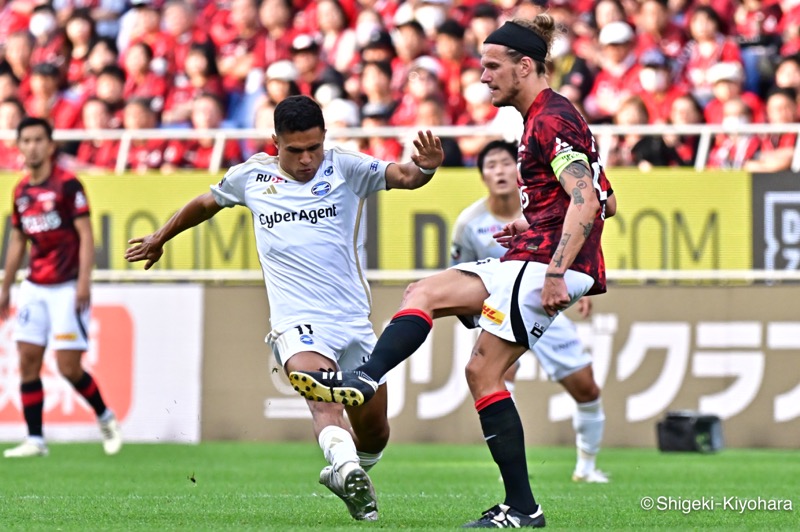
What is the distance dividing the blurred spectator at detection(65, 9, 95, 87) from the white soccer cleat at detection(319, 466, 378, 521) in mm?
12807

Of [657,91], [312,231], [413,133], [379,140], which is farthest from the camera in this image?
[379,140]

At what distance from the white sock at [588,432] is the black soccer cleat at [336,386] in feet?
15.5

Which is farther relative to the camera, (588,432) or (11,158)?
(11,158)

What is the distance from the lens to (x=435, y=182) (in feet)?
49.4

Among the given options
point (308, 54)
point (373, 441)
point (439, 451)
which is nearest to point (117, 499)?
point (373, 441)

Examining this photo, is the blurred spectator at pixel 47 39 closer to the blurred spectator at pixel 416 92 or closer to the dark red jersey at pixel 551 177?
the blurred spectator at pixel 416 92

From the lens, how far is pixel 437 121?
1552 cm

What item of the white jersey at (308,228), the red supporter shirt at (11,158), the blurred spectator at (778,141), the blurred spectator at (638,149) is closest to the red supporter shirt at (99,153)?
the red supporter shirt at (11,158)

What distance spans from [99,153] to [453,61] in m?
4.08

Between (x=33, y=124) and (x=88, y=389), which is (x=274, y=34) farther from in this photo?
(x=88, y=389)

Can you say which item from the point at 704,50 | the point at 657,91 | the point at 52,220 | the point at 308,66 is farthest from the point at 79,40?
the point at 704,50

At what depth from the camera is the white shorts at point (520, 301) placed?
6844mm

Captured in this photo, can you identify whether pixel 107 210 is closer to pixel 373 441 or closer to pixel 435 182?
pixel 435 182

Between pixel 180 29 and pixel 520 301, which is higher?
pixel 180 29
